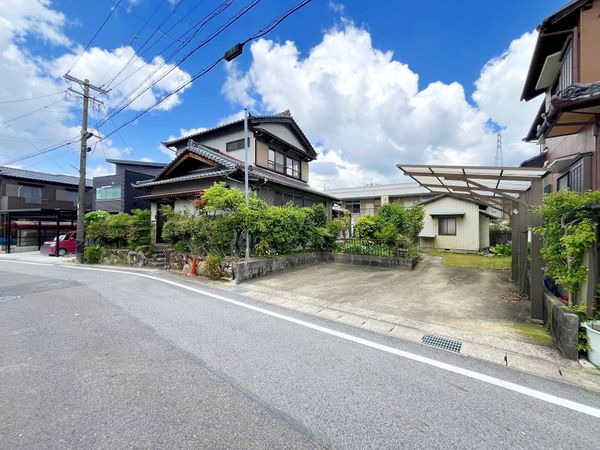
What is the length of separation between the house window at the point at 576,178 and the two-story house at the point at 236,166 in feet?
31.0

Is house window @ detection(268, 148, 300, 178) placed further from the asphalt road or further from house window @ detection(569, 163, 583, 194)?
house window @ detection(569, 163, 583, 194)

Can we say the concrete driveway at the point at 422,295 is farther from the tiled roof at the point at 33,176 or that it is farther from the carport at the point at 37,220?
the tiled roof at the point at 33,176

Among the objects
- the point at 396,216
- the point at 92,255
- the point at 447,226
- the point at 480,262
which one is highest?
the point at 396,216

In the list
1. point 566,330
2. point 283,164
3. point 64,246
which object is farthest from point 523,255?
point 64,246

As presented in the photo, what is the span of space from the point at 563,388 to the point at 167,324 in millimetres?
5452

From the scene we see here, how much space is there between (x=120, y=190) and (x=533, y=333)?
1076 inches

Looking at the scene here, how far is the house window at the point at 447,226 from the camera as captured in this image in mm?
17062

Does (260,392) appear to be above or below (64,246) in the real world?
below

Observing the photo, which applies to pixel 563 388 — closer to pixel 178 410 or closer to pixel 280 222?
pixel 178 410

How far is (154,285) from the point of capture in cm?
765

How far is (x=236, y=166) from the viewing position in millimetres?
10883

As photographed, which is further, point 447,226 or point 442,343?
point 447,226

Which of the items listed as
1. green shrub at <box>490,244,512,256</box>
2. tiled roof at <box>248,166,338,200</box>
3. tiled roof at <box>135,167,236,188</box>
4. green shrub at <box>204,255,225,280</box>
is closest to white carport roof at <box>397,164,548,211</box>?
green shrub at <box>204,255,225,280</box>

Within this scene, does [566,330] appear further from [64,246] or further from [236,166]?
[64,246]
